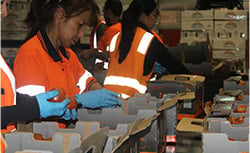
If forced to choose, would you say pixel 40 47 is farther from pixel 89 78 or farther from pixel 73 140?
pixel 73 140

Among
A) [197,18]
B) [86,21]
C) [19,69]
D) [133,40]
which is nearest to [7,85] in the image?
[19,69]

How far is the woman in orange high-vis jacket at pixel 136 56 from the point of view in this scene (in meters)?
2.75

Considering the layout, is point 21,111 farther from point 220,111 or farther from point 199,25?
point 199,25

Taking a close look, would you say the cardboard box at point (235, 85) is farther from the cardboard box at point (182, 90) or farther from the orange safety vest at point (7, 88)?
the orange safety vest at point (7, 88)

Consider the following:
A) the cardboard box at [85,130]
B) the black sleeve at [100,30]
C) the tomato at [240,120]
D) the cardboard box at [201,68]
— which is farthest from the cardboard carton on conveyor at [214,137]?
the black sleeve at [100,30]

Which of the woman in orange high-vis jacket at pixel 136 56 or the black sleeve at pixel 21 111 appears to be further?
Result: the woman in orange high-vis jacket at pixel 136 56

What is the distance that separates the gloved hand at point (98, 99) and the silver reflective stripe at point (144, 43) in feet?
3.33

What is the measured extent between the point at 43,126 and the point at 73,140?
0.82ft

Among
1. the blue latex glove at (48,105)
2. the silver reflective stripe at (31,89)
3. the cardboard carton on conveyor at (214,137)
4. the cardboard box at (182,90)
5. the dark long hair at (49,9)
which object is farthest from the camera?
the cardboard box at (182,90)

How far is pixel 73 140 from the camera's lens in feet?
3.21

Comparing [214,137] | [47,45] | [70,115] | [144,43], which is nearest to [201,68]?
[144,43]

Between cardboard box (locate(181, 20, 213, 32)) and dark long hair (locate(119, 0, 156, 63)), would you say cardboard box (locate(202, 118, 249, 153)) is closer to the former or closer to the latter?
dark long hair (locate(119, 0, 156, 63))

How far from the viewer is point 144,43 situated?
9.03ft

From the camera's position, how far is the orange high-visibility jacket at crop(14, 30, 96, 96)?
169cm
